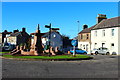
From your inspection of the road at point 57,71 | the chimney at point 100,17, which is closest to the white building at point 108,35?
the chimney at point 100,17

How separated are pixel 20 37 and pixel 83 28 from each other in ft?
119

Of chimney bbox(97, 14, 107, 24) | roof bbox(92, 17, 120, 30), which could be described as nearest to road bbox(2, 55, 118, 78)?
roof bbox(92, 17, 120, 30)

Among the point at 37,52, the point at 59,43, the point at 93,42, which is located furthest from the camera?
the point at 59,43

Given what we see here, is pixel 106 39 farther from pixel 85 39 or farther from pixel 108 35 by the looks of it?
pixel 85 39

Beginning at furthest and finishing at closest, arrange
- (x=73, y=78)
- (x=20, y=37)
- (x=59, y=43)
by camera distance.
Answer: (x=20, y=37) → (x=59, y=43) → (x=73, y=78)

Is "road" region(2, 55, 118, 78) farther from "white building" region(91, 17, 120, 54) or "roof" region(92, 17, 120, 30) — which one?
"roof" region(92, 17, 120, 30)

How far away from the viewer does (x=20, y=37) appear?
87.6 metres

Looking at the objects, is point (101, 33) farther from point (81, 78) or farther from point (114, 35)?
point (81, 78)

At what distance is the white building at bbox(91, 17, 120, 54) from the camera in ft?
139

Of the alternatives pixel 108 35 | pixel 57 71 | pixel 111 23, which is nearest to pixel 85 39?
pixel 108 35

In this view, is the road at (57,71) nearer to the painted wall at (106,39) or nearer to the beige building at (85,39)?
the painted wall at (106,39)

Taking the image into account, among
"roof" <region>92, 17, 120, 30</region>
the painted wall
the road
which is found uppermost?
"roof" <region>92, 17, 120, 30</region>

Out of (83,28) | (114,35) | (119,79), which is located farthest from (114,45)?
(119,79)

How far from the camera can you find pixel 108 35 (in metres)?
45.3
